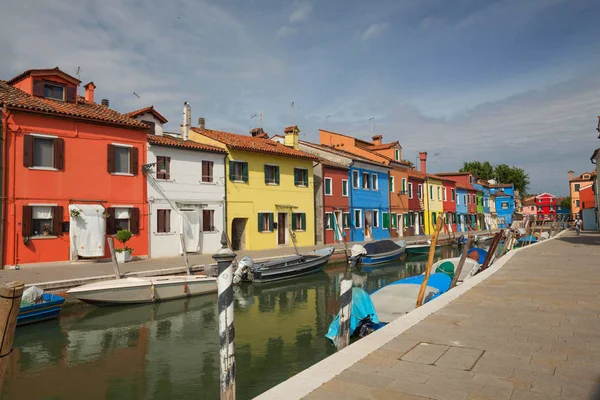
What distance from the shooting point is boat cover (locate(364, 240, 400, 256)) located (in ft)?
80.7

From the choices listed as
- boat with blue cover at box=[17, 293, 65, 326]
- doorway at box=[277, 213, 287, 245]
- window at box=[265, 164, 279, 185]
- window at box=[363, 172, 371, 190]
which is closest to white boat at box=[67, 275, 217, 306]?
boat with blue cover at box=[17, 293, 65, 326]

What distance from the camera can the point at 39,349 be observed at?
939 cm

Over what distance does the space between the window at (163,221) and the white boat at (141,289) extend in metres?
6.15

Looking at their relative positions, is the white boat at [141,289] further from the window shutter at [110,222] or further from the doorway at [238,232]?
the doorway at [238,232]

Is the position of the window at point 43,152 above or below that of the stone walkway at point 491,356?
above

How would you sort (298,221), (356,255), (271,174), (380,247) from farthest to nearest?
(298,221) → (271,174) → (380,247) → (356,255)

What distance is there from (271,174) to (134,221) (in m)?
9.42

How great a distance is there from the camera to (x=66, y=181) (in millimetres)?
17766

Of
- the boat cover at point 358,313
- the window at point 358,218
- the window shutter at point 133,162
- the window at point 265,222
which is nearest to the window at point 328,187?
the window at point 358,218

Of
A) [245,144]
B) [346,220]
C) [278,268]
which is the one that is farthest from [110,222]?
[346,220]

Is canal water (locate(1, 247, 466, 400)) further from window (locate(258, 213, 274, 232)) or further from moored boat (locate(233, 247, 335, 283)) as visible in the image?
window (locate(258, 213, 274, 232))

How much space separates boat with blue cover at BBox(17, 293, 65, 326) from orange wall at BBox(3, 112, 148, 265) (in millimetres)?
6342

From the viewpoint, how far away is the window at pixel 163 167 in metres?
20.7

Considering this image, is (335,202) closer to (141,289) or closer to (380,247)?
(380,247)
